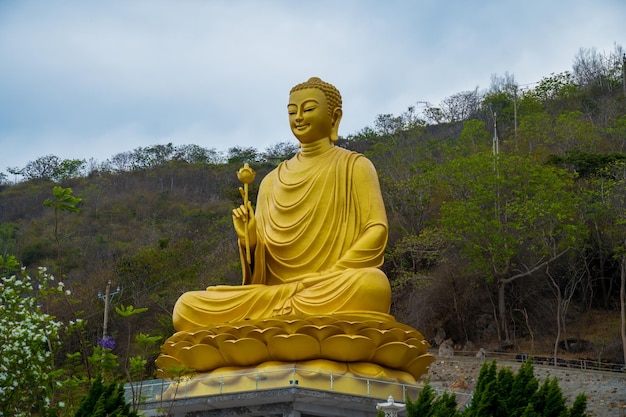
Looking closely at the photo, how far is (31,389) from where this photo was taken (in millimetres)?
7023

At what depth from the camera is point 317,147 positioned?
1127cm

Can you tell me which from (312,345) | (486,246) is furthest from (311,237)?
(486,246)

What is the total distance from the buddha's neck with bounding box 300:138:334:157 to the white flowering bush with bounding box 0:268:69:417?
4.60m

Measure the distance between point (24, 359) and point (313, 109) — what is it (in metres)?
5.11

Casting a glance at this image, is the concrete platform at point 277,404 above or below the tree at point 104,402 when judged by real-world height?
below

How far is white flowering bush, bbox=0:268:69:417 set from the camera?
6.79 m

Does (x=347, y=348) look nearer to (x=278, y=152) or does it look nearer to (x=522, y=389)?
(x=522, y=389)

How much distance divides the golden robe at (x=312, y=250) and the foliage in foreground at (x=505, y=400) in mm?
1933

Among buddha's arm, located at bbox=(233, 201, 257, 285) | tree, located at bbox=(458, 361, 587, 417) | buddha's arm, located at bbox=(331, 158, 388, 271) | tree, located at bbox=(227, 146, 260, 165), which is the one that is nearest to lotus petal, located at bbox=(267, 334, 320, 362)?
buddha's arm, located at bbox=(331, 158, 388, 271)

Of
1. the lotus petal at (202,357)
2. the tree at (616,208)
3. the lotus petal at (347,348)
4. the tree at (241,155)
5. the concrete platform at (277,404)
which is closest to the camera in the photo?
the concrete platform at (277,404)

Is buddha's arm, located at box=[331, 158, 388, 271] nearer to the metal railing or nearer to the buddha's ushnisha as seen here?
the buddha's ushnisha

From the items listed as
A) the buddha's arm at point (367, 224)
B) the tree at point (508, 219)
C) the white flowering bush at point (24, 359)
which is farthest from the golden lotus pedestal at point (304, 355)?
the tree at point (508, 219)

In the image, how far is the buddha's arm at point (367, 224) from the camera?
33.4 ft

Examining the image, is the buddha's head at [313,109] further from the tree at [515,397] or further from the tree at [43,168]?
the tree at [43,168]
